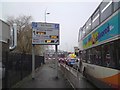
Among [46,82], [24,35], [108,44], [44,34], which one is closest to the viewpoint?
[108,44]

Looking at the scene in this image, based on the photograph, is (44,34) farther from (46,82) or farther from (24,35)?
(24,35)

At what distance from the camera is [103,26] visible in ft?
39.3

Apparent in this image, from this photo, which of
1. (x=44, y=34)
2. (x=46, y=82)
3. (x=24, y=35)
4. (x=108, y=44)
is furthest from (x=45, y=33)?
(x=24, y=35)

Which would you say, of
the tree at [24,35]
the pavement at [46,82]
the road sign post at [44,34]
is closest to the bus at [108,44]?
the pavement at [46,82]

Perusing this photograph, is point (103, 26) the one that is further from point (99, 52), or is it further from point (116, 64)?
point (116, 64)

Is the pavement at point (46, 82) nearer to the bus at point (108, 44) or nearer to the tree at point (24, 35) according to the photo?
the bus at point (108, 44)

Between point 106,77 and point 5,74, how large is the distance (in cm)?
496

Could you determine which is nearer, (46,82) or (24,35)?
(46,82)

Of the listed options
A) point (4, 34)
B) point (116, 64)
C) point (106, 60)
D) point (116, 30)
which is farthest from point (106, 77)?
point (4, 34)

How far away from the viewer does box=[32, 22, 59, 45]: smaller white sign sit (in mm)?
24219

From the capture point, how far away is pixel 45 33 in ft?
80.5

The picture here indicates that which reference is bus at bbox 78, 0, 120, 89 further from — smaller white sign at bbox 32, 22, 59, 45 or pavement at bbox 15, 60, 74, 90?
smaller white sign at bbox 32, 22, 59, 45

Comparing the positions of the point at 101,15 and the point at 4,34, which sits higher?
the point at 101,15

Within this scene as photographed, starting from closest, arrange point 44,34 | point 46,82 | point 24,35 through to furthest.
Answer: point 46,82 → point 44,34 → point 24,35
